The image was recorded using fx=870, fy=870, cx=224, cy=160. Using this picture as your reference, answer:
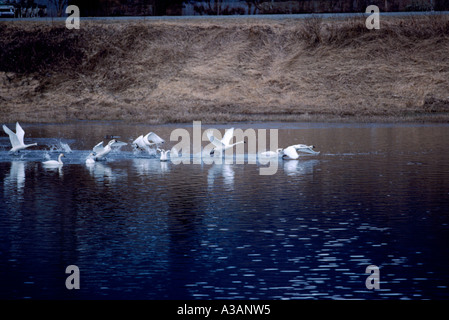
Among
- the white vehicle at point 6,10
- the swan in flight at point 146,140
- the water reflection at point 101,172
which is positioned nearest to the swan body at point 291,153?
the swan in flight at point 146,140

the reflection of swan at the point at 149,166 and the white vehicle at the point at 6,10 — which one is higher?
the white vehicle at the point at 6,10

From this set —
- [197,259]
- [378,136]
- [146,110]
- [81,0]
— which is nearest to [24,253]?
[197,259]

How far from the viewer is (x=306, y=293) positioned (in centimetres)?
1019

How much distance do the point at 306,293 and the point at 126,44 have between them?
38.8m

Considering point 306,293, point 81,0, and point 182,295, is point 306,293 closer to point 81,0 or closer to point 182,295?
point 182,295

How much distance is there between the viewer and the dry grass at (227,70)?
4000 cm

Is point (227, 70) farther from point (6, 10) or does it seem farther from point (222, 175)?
point (222, 175)

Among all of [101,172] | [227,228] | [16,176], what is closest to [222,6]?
[101,172]

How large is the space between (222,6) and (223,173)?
1574 inches

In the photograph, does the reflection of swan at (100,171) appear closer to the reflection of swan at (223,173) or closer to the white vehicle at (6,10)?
the reflection of swan at (223,173)

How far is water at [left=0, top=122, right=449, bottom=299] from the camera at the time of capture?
10578mm

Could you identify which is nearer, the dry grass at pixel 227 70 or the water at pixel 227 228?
the water at pixel 227 228

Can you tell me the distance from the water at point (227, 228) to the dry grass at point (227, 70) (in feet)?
53.5

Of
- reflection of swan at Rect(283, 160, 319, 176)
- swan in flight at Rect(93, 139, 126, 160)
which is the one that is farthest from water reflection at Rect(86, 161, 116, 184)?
reflection of swan at Rect(283, 160, 319, 176)
